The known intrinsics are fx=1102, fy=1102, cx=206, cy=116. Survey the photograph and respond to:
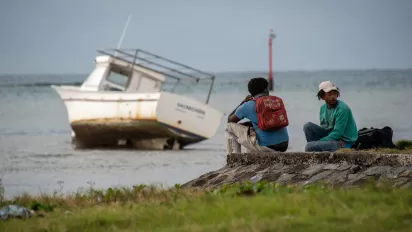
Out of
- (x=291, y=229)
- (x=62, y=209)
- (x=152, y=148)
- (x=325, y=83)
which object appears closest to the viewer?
(x=291, y=229)

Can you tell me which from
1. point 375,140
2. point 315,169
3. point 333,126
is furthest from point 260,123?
point 375,140

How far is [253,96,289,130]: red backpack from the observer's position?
522 inches

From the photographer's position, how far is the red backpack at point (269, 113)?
1325 centimetres

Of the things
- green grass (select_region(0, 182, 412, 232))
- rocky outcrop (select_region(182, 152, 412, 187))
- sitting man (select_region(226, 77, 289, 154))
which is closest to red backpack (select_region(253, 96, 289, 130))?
sitting man (select_region(226, 77, 289, 154))

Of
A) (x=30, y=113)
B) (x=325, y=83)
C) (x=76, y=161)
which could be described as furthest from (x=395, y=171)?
(x=30, y=113)

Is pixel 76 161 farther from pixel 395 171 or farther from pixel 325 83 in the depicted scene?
pixel 395 171

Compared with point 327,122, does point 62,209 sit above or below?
below

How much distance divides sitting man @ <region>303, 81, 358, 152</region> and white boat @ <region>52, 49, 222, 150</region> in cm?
1578

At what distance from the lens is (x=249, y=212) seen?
895 cm

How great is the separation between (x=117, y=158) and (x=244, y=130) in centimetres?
1455

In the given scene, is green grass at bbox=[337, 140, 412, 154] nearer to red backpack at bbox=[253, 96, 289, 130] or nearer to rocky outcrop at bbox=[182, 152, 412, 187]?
rocky outcrop at bbox=[182, 152, 412, 187]

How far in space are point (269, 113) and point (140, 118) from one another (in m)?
16.3

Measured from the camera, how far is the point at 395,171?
11.3 metres

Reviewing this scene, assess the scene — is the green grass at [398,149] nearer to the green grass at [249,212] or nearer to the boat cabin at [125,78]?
the green grass at [249,212]
